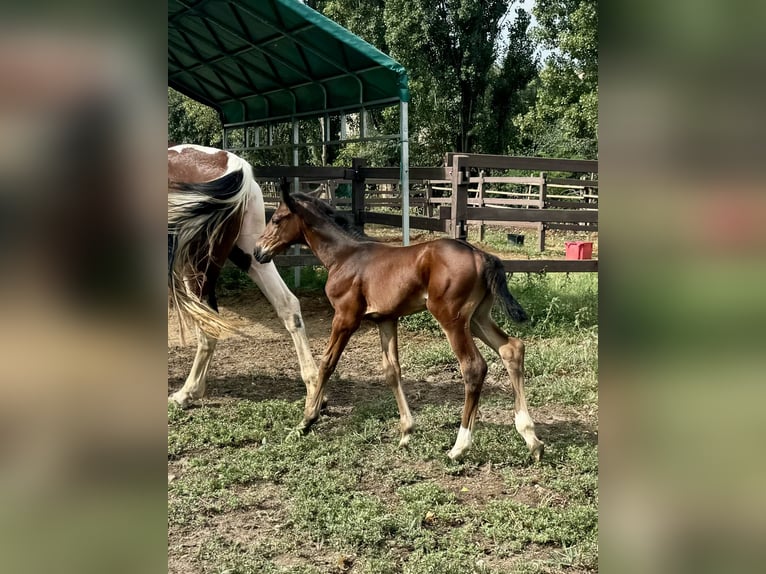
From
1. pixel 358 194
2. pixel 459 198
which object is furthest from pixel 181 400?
pixel 358 194

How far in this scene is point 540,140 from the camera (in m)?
25.1

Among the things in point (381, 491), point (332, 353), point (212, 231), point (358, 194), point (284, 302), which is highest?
point (358, 194)

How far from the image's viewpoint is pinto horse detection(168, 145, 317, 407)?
4602mm

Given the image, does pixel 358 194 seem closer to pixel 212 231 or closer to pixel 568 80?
pixel 212 231

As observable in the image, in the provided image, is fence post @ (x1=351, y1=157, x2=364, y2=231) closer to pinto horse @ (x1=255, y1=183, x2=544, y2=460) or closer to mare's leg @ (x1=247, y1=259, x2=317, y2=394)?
mare's leg @ (x1=247, y1=259, x2=317, y2=394)

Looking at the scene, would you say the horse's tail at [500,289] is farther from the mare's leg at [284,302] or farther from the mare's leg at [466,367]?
the mare's leg at [284,302]

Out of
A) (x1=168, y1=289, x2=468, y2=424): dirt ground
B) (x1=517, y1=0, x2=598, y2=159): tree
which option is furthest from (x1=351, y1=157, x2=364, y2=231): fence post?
(x1=517, y1=0, x2=598, y2=159): tree

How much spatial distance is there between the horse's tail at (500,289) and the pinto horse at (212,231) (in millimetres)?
1783

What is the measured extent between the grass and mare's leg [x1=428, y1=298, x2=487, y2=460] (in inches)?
4.8

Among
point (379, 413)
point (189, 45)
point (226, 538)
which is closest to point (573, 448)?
point (379, 413)

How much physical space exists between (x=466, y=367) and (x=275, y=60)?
613 cm

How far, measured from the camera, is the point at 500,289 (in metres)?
3.96
